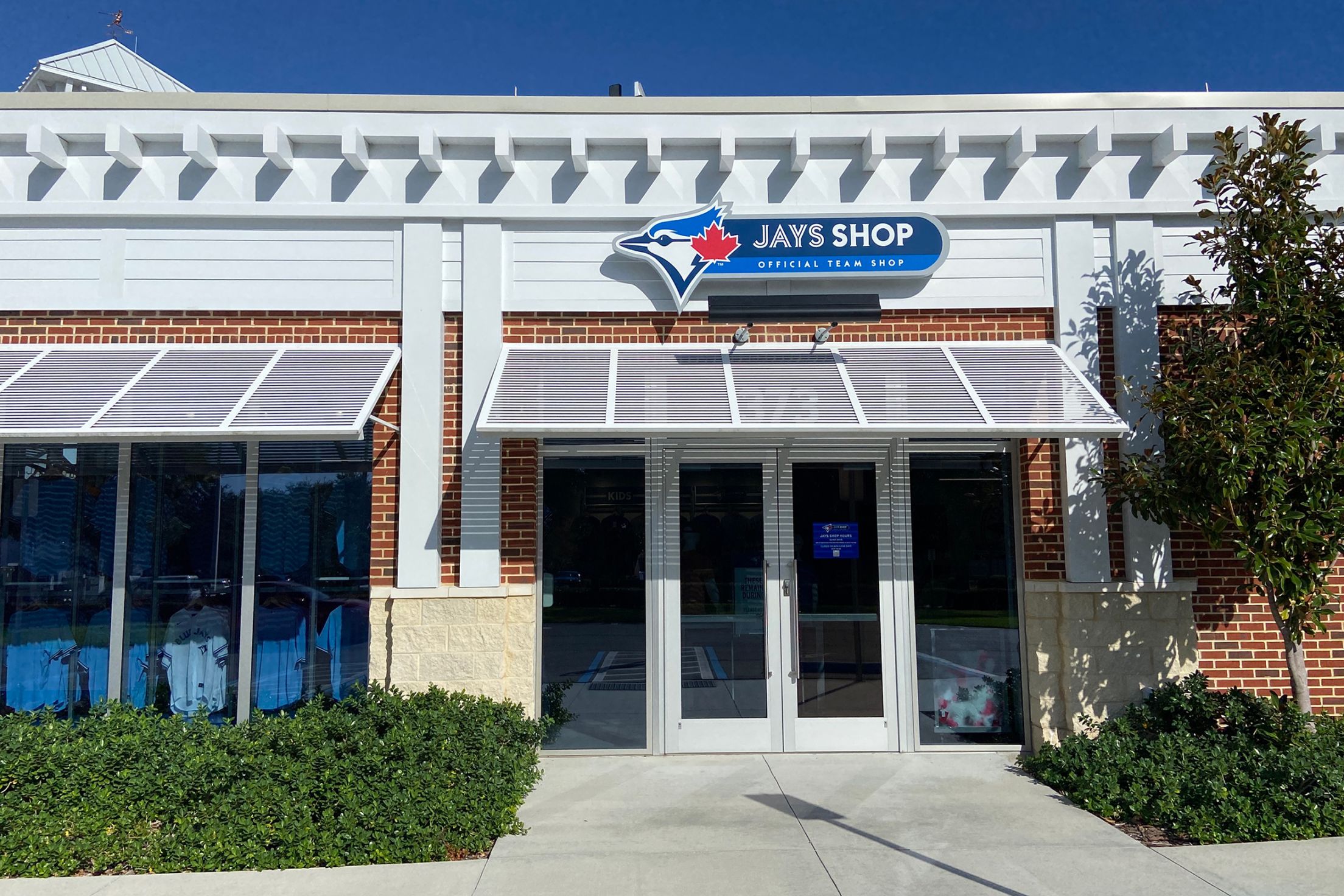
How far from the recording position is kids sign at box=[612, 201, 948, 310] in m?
8.31

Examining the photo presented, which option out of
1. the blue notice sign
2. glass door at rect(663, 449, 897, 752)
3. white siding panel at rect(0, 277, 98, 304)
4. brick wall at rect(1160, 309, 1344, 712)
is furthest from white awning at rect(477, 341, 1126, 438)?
white siding panel at rect(0, 277, 98, 304)

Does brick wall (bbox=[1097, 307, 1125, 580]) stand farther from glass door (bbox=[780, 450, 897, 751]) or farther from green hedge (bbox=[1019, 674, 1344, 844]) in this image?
glass door (bbox=[780, 450, 897, 751])

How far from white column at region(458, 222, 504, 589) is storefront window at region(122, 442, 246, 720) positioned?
207 cm

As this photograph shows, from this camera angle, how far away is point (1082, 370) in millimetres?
8242

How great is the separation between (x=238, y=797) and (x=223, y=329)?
431 centimetres

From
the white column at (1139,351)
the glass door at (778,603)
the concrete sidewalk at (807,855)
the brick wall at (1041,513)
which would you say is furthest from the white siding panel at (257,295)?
the white column at (1139,351)

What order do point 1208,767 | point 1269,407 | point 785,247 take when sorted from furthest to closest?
point 785,247, point 1269,407, point 1208,767

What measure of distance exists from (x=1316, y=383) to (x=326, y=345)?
8001 millimetres

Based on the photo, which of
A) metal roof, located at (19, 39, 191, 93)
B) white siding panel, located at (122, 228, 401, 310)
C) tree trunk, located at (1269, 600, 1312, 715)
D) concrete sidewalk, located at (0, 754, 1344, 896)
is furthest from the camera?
metal roof, located at (19, 39, 191, 93)

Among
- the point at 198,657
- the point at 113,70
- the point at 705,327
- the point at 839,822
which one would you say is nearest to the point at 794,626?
the point at 839,822

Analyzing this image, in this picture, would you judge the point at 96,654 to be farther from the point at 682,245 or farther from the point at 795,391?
the point at 795,391

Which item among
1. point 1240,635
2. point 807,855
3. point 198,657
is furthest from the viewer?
point 198,657

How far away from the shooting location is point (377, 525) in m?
8.07

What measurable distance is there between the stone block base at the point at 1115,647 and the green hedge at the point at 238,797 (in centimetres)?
A: 469
